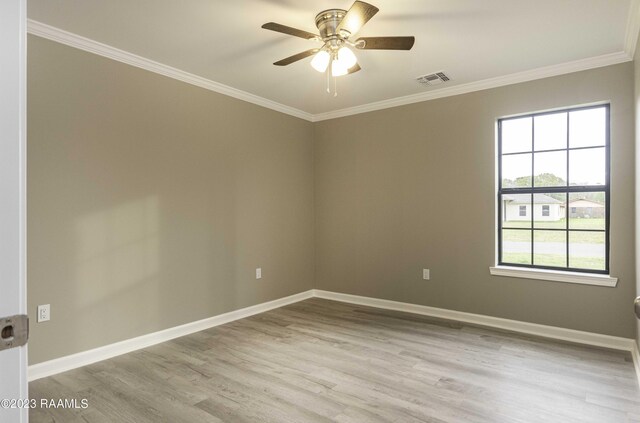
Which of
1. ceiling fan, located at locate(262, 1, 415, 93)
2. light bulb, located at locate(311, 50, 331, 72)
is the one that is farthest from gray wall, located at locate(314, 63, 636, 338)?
light bulb, located at locate(311, 50, 331, 72)

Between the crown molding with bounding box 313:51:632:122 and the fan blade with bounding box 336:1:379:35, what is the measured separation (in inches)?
85.7

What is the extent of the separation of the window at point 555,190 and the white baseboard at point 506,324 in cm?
60

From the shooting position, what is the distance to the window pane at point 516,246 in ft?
12.6

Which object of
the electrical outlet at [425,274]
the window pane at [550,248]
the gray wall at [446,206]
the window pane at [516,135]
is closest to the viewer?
the gray wall at [446,206]

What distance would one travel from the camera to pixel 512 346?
131 inches

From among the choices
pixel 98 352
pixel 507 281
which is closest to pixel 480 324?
pixel 507 281

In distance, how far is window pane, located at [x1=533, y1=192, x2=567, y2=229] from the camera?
3.63m

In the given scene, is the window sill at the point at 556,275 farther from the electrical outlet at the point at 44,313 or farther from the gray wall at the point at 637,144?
the electrical outlet at the point at 44,313

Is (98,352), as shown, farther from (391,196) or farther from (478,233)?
(478,233)

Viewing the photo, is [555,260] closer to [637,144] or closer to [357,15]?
[637,144]

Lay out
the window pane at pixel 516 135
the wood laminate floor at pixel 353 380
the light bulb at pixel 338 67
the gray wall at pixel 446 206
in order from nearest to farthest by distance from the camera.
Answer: the wood laminate floor at pixel 353 380, the light bulb at pixel 338 67, the gray wall at pixel 446 206, the window pane at pixel 516 135

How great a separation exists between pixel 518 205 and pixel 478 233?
0.50 metres

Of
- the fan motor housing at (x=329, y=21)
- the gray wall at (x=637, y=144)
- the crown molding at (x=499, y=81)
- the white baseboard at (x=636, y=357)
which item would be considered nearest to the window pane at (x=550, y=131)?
the crown molding at (x=499, y=81)

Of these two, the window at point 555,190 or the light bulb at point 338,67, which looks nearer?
the light bulb at point 338,67
